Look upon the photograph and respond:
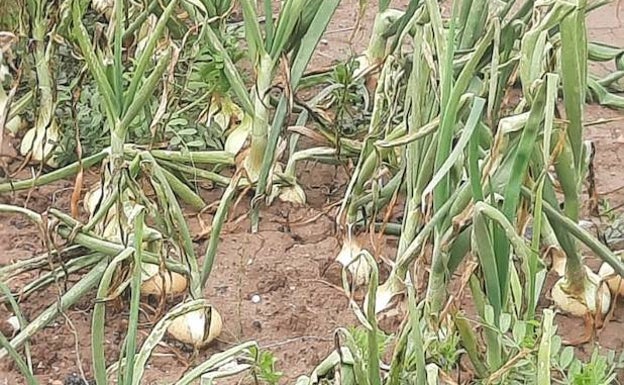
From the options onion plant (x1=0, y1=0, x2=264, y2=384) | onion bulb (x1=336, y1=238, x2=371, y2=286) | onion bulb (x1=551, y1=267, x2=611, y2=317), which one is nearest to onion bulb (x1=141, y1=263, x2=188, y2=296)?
onion plant (x1=0, y1=0, x2=264, y2=384)

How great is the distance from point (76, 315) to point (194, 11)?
21.2 inches

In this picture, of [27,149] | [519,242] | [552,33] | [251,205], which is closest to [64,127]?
[27,149]

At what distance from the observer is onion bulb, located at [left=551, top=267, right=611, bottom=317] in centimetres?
172

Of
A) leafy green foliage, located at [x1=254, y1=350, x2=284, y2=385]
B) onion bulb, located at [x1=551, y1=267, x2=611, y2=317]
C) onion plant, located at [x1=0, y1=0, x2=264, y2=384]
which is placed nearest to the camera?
leafy green foliage, located at [x1=254, y1=350, x2=284, y2=385]

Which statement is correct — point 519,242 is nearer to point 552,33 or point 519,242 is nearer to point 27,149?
point 552,33

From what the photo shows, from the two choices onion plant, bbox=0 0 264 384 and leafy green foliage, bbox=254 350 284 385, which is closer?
leafy green foliage, bbox=254 350 284 385

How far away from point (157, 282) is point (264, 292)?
19 centimetres

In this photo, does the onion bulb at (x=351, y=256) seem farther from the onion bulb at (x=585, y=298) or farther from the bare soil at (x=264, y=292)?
the onion bulb at (x=585, y=298)

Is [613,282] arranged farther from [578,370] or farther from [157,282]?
[157,282]

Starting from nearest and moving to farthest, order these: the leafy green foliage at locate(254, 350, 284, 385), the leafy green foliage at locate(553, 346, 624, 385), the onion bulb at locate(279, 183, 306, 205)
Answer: the leafy green foliage at locate(553, 346, 624, 385) < the leafy green foliage at locate(254, 350, 284, 385) < the onion bulb at locate(279, 183, 306, 205)

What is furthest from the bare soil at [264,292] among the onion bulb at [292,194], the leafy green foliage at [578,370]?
the leafy green foliage at [578,370]

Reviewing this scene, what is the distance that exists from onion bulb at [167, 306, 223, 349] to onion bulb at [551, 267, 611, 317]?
1.65ft

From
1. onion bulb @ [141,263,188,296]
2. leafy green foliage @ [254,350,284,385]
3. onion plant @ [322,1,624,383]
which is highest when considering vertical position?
onion plant @ [322,1,624,383]

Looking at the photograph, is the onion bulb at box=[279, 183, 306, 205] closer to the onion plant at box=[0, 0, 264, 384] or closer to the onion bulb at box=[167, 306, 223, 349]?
the onion plant at box=[0, 0, 264, 384]
